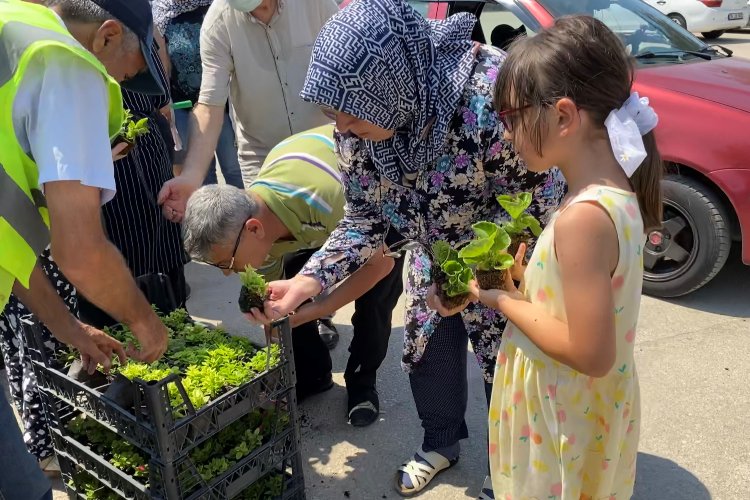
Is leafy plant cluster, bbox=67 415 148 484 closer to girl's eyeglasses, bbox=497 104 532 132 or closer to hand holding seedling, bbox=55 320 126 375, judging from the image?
hand holding seedling, bbox=55 320 126 375

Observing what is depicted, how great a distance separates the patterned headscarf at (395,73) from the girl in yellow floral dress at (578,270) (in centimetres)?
30

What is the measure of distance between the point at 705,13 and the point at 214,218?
12.6 metres

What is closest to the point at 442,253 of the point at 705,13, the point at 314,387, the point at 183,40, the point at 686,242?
the point at 314,387

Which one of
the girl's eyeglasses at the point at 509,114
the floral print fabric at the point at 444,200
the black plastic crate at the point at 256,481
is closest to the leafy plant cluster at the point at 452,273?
the floral print fabric at the point at 444,200

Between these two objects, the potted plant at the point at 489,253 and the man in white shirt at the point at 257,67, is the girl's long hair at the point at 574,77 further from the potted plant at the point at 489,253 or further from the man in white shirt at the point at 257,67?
the man in white shirt at the point at 257,67

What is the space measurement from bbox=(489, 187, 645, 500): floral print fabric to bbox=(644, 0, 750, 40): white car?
12.3 m

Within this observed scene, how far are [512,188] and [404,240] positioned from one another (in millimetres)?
423

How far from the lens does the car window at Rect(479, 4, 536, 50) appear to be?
4.13 m

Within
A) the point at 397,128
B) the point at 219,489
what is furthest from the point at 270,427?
the point at 397,128

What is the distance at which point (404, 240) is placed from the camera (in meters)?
2.21

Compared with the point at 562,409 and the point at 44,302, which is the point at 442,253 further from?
the point at 44,302

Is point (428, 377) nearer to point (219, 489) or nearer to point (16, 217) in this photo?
point (219, 489)

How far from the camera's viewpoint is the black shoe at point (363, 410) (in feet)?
9.57

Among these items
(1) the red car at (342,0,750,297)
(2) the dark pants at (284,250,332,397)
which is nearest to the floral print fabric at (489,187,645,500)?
(2) the dark pants at (284,250,332,397)
